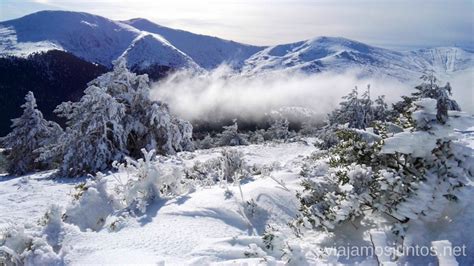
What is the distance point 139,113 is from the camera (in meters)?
15.6

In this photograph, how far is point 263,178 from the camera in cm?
797

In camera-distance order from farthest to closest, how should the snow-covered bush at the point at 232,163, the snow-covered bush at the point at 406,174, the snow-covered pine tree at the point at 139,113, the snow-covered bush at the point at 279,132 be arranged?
the snow-covered bush at the point at 279,132
the snow-covered pine tree at the point at 139,113
the snow-covered bush at the point at 232,163
the snow-covered bush at the point at 406,174

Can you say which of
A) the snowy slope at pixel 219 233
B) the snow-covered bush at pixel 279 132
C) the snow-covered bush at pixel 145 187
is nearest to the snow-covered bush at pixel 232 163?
the snowy slope at pixel 219 233

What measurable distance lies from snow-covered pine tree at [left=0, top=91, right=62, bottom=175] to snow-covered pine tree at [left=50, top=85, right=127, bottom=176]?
8056mm

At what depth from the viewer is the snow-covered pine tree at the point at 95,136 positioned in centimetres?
1270

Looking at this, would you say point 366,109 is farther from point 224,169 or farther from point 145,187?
point 145,187

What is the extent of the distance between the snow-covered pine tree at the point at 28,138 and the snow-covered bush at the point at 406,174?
19.4 metres

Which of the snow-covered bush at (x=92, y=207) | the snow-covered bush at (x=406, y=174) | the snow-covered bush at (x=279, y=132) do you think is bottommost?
the snow-covered bush at (x=279, y=132)

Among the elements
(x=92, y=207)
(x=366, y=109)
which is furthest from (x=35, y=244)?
(x=366, y=109)

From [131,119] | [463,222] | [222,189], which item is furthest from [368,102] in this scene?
[463,222]

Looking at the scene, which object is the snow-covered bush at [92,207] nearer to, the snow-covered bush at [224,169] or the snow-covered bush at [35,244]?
the snow-covered bush at [35,244]

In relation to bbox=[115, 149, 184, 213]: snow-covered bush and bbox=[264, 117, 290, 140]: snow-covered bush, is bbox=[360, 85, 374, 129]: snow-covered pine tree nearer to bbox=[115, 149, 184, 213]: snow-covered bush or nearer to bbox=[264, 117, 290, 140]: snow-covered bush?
bbox=[115, 149, 184, 213]: snow-covered bush

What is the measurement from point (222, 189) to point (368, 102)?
65.0 ft

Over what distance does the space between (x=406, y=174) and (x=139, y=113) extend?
Result: 501 inches
